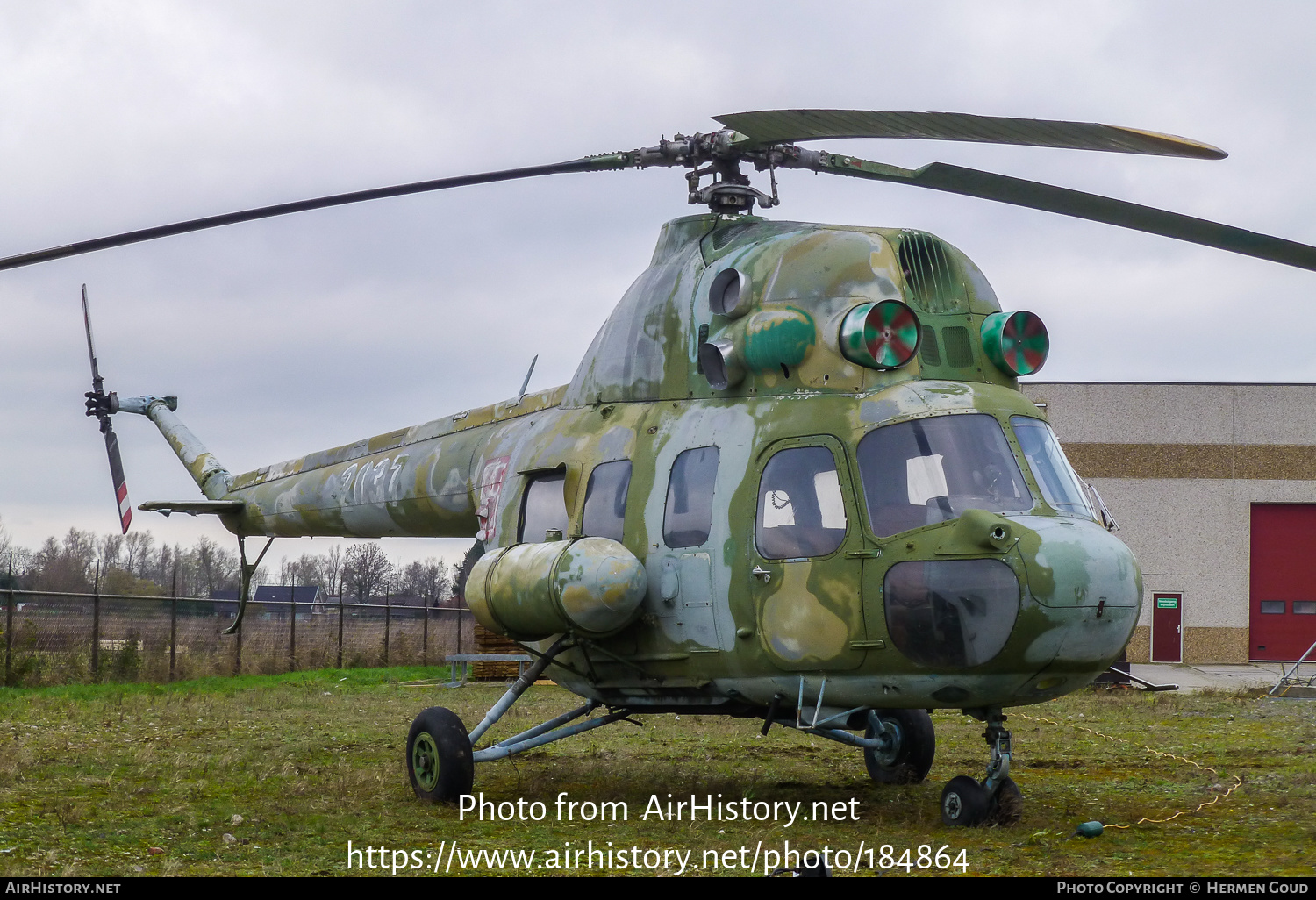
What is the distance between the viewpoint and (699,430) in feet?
30.7

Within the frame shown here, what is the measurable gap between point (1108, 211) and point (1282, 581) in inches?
1064

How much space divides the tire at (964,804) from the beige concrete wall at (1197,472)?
972 inches

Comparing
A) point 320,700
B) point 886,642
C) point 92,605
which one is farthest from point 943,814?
point 92,605

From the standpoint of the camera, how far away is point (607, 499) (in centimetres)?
983

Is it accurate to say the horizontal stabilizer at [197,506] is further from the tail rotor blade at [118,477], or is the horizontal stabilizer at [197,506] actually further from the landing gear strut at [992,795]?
the landing gear strut at [992,795]

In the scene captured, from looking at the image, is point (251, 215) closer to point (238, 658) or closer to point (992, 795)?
point (992, 795)

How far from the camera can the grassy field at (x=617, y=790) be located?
7457 millimetres

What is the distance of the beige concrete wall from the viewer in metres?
31.6

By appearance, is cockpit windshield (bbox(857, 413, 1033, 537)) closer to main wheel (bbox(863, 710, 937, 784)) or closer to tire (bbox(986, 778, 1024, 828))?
tire (bbox(986, 778, 1024, 828))

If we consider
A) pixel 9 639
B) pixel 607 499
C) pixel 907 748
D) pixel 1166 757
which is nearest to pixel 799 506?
pixel 607 499

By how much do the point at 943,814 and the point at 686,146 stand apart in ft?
18.1

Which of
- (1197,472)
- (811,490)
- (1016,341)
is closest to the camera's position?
(811,490)

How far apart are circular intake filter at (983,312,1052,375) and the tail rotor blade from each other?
12.7 metres
